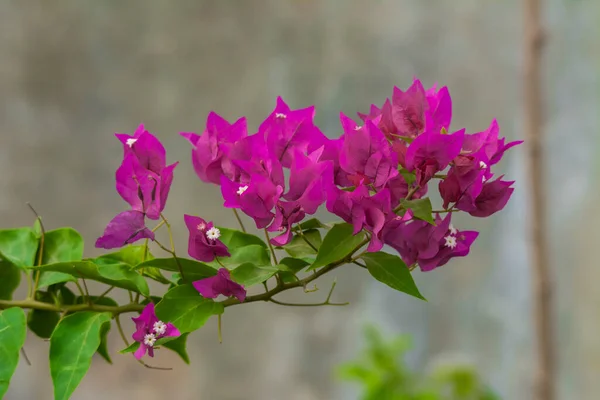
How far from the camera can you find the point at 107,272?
483 mm

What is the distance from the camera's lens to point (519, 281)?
2.52 metres

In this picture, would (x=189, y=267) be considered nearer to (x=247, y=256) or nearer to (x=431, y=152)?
(x=247, y=256)

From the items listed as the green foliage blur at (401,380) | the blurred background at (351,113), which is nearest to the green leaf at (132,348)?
the green foliage blur at (401,380)

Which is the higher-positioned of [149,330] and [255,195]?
[255,195]

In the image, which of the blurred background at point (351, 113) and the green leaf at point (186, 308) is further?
the blurred background at point (351, 113)

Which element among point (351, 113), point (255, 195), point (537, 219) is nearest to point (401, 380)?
point (537, 219)

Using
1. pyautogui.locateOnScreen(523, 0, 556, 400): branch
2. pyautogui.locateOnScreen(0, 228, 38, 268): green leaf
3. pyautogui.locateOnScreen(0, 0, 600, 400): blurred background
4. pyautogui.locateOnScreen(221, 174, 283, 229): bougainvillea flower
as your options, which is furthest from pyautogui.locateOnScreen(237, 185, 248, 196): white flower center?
pyautogui.locateOnScreen(0, 0, 600, 400): blurred background

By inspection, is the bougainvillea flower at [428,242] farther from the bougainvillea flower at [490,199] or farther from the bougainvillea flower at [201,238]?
the bougainvillea flower at [201,238]

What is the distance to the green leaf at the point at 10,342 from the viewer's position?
0.45 meters

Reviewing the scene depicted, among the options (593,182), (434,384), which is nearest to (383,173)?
(434,384)

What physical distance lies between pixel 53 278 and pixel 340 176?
24 centimetres

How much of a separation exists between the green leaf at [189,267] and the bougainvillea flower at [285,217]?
0.20ft

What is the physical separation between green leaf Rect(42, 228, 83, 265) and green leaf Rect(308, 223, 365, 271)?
0.22 metres

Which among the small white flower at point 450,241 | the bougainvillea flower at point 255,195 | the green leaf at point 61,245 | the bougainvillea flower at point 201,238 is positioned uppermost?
the small white flower at point 450,241
